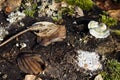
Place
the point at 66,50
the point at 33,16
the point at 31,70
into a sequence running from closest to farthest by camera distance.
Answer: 1. the point at 31,70
2. the point at 66,50
3. the point at 33,16

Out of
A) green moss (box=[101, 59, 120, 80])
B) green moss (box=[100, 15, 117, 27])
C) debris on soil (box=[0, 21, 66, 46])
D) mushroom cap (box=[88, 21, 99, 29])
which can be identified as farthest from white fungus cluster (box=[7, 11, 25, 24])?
green moss (box=[101, 59, 120, 80])

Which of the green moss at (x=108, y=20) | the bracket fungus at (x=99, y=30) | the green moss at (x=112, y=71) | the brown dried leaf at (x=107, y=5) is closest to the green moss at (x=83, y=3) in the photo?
the brown dried leaf at (x=107, y=5)

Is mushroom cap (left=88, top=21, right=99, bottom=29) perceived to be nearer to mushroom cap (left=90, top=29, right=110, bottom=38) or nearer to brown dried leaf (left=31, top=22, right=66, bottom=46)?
mushroom cap (left=90, top=29, right=110, bottom=38)

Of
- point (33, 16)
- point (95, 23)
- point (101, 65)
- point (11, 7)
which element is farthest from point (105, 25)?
point (11, 7)

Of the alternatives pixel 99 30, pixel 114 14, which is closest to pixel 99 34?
pixel 99 30

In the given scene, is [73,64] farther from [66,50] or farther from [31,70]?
[31,70]

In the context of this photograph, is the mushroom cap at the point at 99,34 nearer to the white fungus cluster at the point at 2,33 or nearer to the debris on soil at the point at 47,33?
the debris on soil at the point at 47,33
